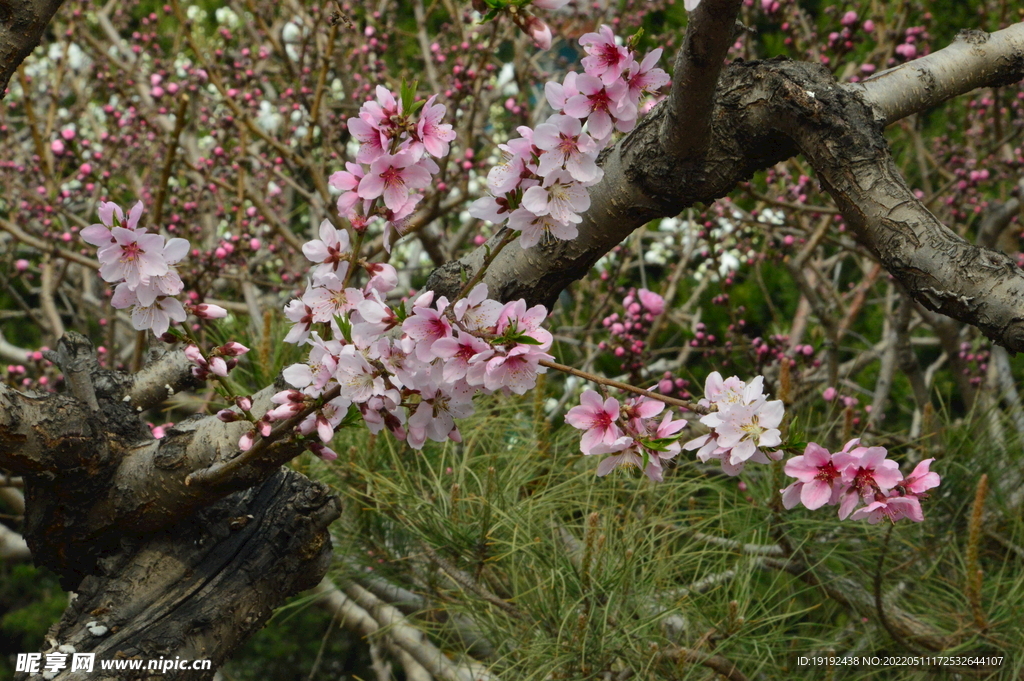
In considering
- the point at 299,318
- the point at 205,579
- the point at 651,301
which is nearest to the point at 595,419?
the point at 299,318

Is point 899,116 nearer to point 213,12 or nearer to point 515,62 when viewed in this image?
point 515,62

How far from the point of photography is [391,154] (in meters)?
1.21

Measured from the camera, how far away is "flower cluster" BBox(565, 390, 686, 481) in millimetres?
1225

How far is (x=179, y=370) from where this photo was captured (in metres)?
1.75

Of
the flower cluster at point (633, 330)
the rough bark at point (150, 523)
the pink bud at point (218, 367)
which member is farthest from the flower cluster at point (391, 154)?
the flower cluster at point (633, 330)

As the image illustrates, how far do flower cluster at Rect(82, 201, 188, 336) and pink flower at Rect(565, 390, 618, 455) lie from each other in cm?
61

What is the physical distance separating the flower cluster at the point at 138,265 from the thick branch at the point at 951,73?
46.5 inches

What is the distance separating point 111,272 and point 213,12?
6.69 meters

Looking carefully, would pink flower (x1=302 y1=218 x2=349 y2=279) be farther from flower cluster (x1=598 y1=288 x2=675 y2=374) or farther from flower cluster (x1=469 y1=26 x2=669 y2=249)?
flower cluster (x1=598 y1=288 x2=675 y2=374)

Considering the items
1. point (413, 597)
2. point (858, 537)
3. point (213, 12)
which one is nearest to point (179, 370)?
point (413, 597)

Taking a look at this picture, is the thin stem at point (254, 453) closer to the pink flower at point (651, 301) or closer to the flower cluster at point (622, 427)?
the flower cluster at point (622, 427)

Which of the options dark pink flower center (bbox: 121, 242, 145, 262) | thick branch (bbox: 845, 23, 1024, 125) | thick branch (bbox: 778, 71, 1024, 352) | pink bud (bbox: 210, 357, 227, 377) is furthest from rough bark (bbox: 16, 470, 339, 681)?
thick branch (bbox: 845, 23, 1024, 125)

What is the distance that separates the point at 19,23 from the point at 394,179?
0.71 m

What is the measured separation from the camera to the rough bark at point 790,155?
1.25m
